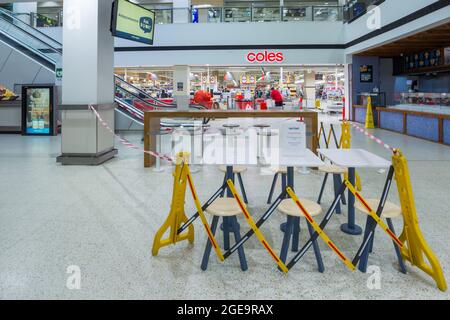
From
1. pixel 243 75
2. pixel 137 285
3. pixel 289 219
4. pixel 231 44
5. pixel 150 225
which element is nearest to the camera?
pixel 137 285

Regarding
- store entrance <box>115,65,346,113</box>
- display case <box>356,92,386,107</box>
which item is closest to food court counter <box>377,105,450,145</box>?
display case <box>356,92,386,107</box>

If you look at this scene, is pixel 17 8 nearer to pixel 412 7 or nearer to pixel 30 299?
pixel 412 7

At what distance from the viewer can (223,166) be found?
13.5 ft

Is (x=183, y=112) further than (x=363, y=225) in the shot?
Yes

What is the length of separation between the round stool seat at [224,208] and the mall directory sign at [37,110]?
9462 mm

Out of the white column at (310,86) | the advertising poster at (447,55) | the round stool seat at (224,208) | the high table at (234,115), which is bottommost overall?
the round stool seat at (224,208)

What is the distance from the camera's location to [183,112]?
575 cm

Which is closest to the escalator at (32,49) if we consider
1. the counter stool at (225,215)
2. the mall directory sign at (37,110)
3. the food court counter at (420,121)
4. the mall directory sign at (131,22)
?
the mall directory sign at (37,110)

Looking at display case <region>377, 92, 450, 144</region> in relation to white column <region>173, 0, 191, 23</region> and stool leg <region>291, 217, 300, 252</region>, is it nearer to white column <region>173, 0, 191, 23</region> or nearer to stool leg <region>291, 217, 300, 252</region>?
stool leg <region>291, 217, 300, 252</region>

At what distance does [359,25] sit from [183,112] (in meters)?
10.4

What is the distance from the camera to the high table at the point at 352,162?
Answer: 260 cm

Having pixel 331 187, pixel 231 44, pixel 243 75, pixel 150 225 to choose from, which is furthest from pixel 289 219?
pixel 243 75

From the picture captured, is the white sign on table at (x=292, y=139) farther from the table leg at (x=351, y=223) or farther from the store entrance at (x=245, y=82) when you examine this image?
the store entrance at (x=245, y=82)

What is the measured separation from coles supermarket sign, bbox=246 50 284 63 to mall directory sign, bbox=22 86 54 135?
851cm
